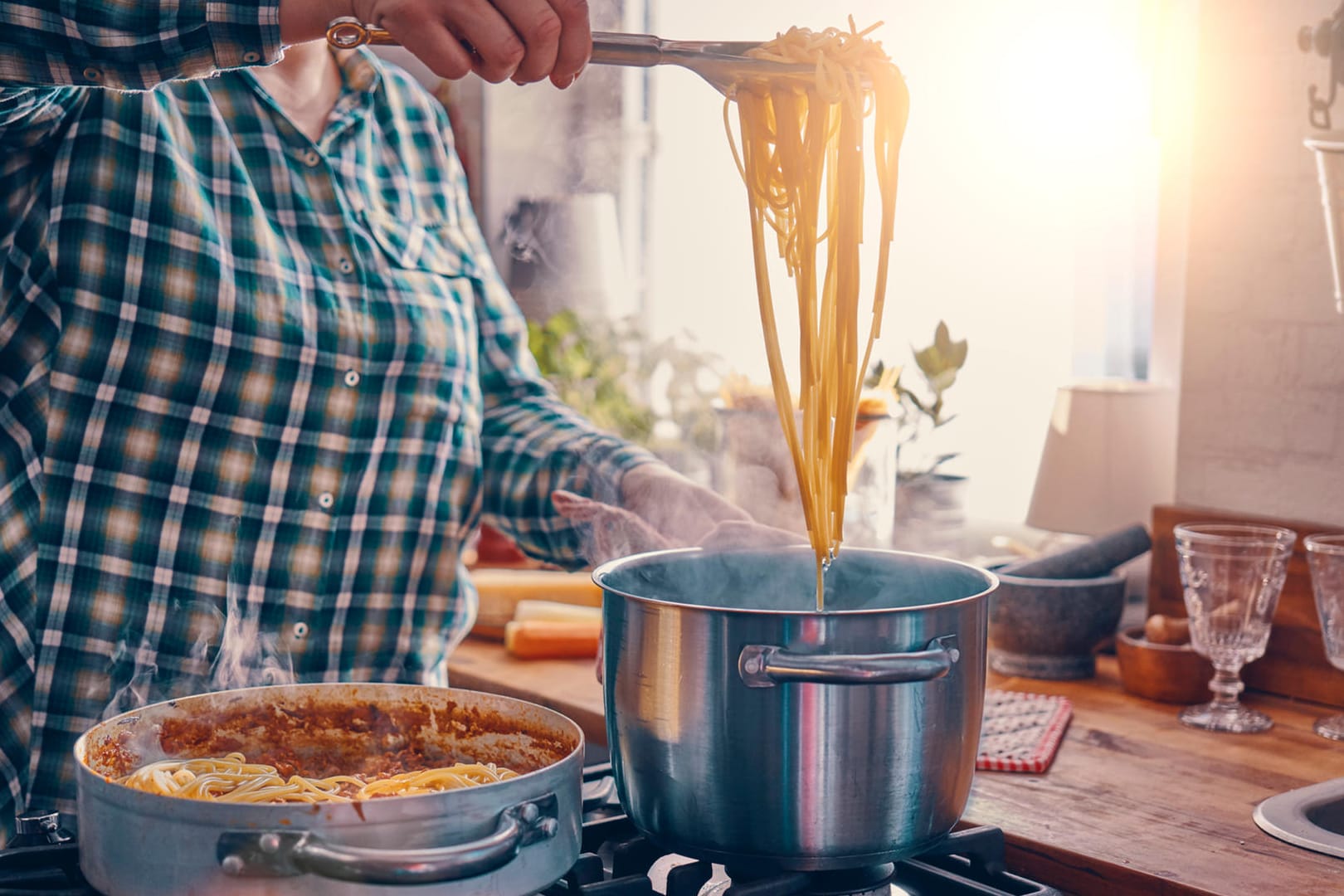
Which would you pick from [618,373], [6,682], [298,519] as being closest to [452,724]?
[298,519]

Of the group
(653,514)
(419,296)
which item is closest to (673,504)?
(653,514)

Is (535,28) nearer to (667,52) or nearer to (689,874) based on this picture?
(667,52)

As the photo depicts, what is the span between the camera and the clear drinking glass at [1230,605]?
1.66 meters

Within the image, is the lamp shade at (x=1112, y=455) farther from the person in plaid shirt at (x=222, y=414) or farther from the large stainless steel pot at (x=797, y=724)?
the large stainless steel pot at (x=797, y=724)

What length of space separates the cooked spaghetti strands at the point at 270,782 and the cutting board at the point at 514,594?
1.14 meters

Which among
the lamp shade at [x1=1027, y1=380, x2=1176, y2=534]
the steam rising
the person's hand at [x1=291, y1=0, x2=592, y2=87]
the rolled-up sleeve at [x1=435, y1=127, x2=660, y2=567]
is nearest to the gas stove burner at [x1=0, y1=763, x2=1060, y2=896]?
the steam rising

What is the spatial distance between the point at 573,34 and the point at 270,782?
64cm

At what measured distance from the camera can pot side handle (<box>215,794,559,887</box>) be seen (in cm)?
80

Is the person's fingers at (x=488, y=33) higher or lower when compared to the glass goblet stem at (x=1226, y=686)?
higher

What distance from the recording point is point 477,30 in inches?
39.4

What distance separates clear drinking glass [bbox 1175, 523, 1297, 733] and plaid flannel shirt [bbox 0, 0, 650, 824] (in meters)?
0.74

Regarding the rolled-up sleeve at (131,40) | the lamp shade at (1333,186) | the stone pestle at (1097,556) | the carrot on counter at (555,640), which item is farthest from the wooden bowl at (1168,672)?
the rolled-up sleeve at (131,40)

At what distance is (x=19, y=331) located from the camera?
1.46 metres

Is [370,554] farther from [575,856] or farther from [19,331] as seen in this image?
[575,856]
